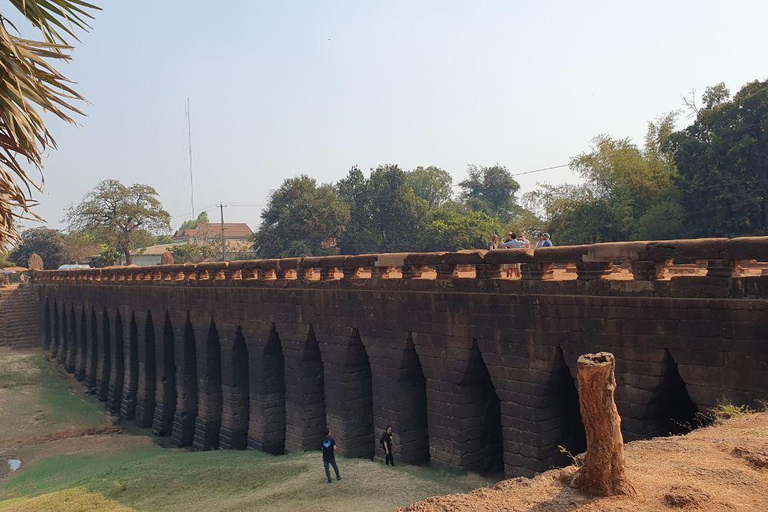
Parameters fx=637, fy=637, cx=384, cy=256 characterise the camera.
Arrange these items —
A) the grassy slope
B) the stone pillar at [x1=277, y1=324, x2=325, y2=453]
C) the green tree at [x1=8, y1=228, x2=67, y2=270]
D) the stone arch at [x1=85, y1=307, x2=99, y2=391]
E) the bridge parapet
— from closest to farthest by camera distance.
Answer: the bridge parapet
the grassy slope
the stone pillar at [x1=277, y1=324, x2=325, y2=453]
the stone arch at [x1=85, y1=307, x2=99, y2=391]
the green tree at [x1=8, y1=228, x2=67, y2=270]

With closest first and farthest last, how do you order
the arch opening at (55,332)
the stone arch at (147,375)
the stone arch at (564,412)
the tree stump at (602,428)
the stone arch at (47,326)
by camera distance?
the tree stump at (602,428)
the stone arch at (564,412)
the stone arch at (147,375)
the arch opening at (55,332)
the stone arch at (47,326)

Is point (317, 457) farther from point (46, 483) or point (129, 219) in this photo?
point (129, 219)

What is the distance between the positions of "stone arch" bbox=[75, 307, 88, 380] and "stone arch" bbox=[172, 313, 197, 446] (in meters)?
13.4

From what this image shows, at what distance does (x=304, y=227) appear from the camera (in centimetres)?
5003

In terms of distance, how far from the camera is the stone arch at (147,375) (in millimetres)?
24531

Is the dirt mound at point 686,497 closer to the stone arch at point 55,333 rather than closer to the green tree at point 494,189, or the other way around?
the stone arch at point 55,333

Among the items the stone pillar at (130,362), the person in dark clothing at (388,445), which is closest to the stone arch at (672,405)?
the person in dark clothing at (388,445)

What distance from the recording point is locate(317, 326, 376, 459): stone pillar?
1407 centimetres

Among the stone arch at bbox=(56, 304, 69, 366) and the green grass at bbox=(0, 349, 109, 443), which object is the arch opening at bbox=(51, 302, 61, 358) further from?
the green grass at bbox=(0, 349, 109, 443)

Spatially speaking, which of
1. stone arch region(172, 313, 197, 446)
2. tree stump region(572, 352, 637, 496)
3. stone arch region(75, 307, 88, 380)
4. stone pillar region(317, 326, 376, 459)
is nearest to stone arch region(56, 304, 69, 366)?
stone arch region(75, 307, 88, 380)

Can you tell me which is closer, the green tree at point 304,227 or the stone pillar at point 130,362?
the stone pillar at point 130,362

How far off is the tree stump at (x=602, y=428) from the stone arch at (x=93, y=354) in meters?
30.1

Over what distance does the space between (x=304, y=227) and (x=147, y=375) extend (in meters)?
26.1

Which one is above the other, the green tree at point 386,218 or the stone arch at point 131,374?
the green tree at point 386,218
